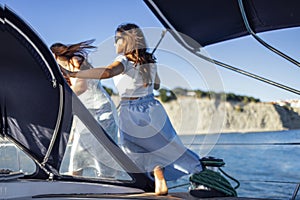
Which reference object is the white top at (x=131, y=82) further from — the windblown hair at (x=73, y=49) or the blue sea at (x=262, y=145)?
the blue sea at (x=262, y=145)

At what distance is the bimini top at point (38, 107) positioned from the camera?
190cm

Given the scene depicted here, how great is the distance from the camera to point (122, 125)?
6.72ft

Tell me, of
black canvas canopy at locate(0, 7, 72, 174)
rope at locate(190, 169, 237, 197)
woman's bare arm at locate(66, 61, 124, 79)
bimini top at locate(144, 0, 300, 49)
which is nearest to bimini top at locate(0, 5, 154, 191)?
black canvas canopy at locate(0, 7, 72, 174)

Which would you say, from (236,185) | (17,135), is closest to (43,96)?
Result: (17,135)

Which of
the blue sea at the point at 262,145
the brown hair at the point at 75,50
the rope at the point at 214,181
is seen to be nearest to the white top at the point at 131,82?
the brown hair at the point at 75,50

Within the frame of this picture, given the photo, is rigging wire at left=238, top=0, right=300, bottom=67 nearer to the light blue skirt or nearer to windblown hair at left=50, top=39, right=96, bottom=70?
the light blue skirt

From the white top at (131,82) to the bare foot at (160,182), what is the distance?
34 cm

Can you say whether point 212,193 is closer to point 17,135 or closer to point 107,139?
point 107,139

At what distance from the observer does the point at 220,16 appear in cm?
198

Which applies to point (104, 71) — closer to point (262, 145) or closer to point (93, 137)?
point (93, 137)

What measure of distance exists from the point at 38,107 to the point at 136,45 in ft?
1.69

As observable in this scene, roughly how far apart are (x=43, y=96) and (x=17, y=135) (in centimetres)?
25

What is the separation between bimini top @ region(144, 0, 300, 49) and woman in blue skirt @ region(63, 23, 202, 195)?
161 millimetres

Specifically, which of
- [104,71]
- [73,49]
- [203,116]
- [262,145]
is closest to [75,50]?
[73,49]
